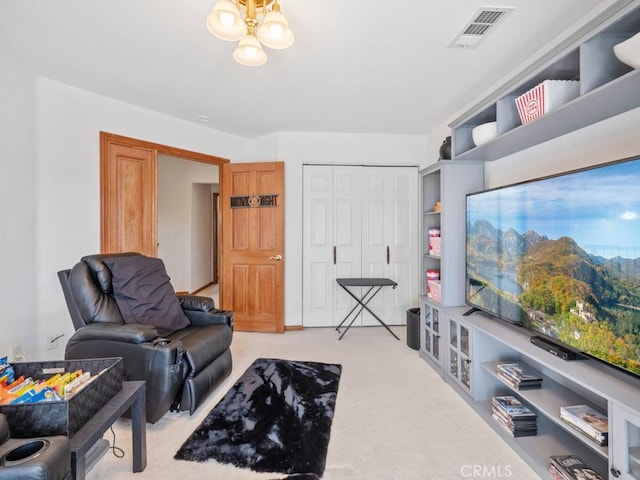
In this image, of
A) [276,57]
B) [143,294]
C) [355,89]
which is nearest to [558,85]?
[355,89]

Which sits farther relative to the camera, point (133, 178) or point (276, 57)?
point (133, 178)

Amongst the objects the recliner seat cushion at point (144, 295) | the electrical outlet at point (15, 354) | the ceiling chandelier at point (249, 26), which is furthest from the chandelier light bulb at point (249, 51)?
the electrical outlet at point (15, 354)

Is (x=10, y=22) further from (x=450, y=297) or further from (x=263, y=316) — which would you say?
(x=450, y=297)

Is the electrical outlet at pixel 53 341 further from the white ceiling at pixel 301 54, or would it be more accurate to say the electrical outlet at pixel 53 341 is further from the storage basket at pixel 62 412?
the white ceiling at pixel 301 54

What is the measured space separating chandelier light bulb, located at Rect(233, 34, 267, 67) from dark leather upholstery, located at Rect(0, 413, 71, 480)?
6.12ft

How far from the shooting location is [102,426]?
4.02 feet

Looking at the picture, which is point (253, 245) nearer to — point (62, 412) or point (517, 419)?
point (62, 412)

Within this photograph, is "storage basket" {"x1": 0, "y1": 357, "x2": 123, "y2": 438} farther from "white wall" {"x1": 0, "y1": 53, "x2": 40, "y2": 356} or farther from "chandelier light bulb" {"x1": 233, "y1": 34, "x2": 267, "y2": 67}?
"chandelier light bulb" {"x1": 233, "y1": 34, "x2": 267, "y2": 67}

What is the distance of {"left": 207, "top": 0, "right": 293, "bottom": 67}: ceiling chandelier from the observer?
1455 mm

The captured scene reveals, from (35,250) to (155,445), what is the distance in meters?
1.91

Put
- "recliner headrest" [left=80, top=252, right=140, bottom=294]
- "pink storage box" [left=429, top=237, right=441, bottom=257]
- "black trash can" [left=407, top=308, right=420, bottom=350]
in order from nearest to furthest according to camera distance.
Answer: "recliner headrest" [left=80, top=252, right=140, bottom=294] → "pink storage box" [left=429, top=237, right=441, bottom=257] → "black trash can" [left=407, top=308, right=420, bottom=350]

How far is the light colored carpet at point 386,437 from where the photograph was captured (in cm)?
155

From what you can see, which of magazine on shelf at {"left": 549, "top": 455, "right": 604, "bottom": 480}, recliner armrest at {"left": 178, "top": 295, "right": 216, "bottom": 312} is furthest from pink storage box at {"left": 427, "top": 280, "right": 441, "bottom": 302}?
recliner armrest at {"left": 178, "top": 295, "right": 216, "bottom": 312}

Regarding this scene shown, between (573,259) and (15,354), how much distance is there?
12.1 feet
